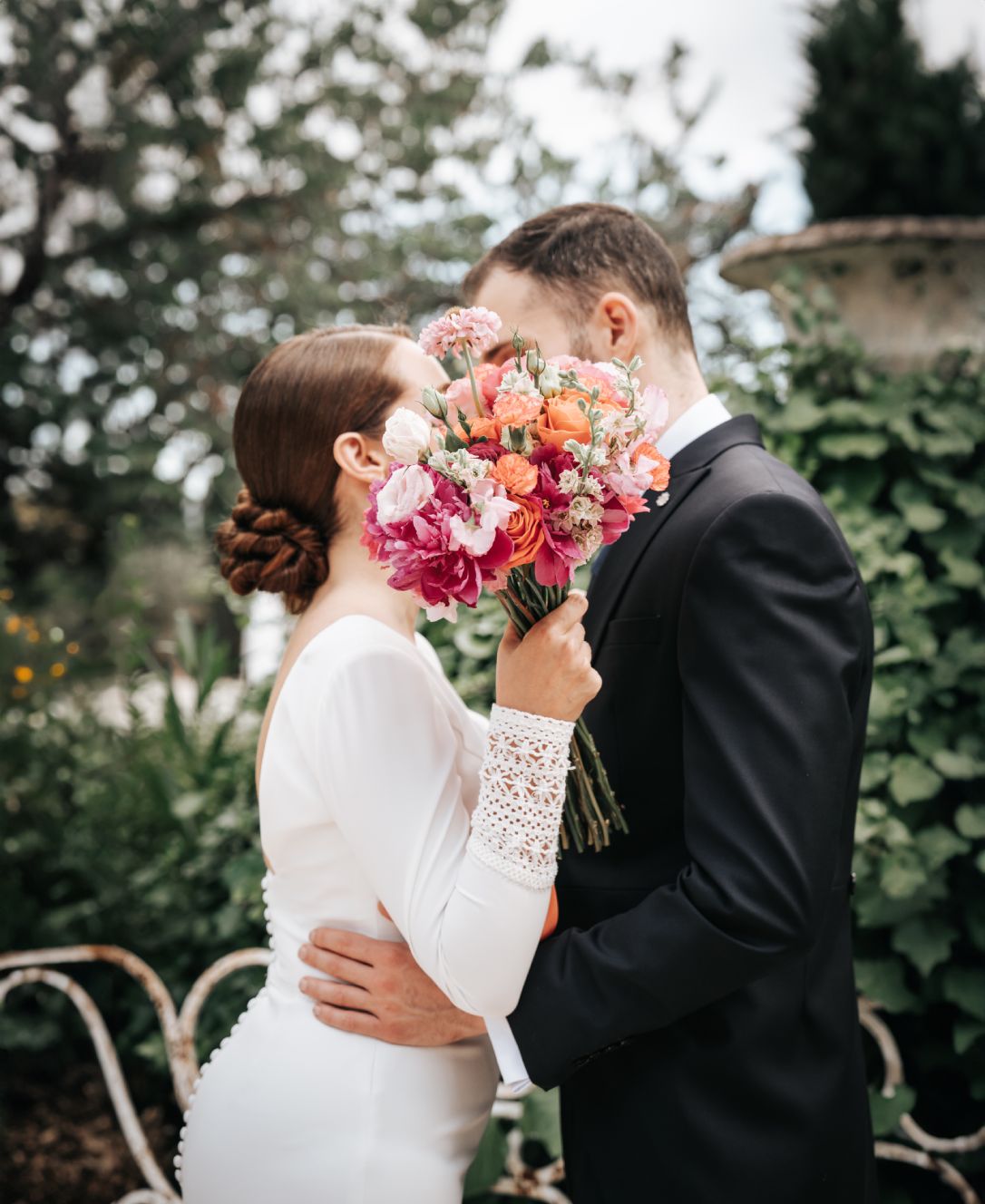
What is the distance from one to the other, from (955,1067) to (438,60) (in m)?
11.0

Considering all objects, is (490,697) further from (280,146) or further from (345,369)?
(280,146)

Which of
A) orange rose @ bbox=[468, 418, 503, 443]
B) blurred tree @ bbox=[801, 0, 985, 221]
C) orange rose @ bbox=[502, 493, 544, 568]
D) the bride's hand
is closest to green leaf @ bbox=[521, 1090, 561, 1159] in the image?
the bride's hand

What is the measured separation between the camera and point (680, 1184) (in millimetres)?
1591

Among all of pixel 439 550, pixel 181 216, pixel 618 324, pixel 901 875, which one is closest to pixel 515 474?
pixel 439 550

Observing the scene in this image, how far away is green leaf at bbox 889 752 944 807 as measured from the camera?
2672mm

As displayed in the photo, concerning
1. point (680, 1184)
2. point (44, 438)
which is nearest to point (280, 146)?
point (44, 438)

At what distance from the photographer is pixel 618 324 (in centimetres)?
196

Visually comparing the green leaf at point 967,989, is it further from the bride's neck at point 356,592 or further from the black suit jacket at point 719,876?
the bride's neck at point 356,592

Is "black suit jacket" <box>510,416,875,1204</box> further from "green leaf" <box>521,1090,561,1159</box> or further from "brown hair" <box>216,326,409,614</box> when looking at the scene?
"green leaf" <box>521,1090,561,1159</box>

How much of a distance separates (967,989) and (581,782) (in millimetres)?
1644

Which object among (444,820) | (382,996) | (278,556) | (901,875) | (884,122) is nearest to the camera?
(444,820)

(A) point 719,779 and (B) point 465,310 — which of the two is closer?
(A) point 719,779

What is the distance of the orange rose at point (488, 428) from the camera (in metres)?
1.38

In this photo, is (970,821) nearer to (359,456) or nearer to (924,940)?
(924,940)
